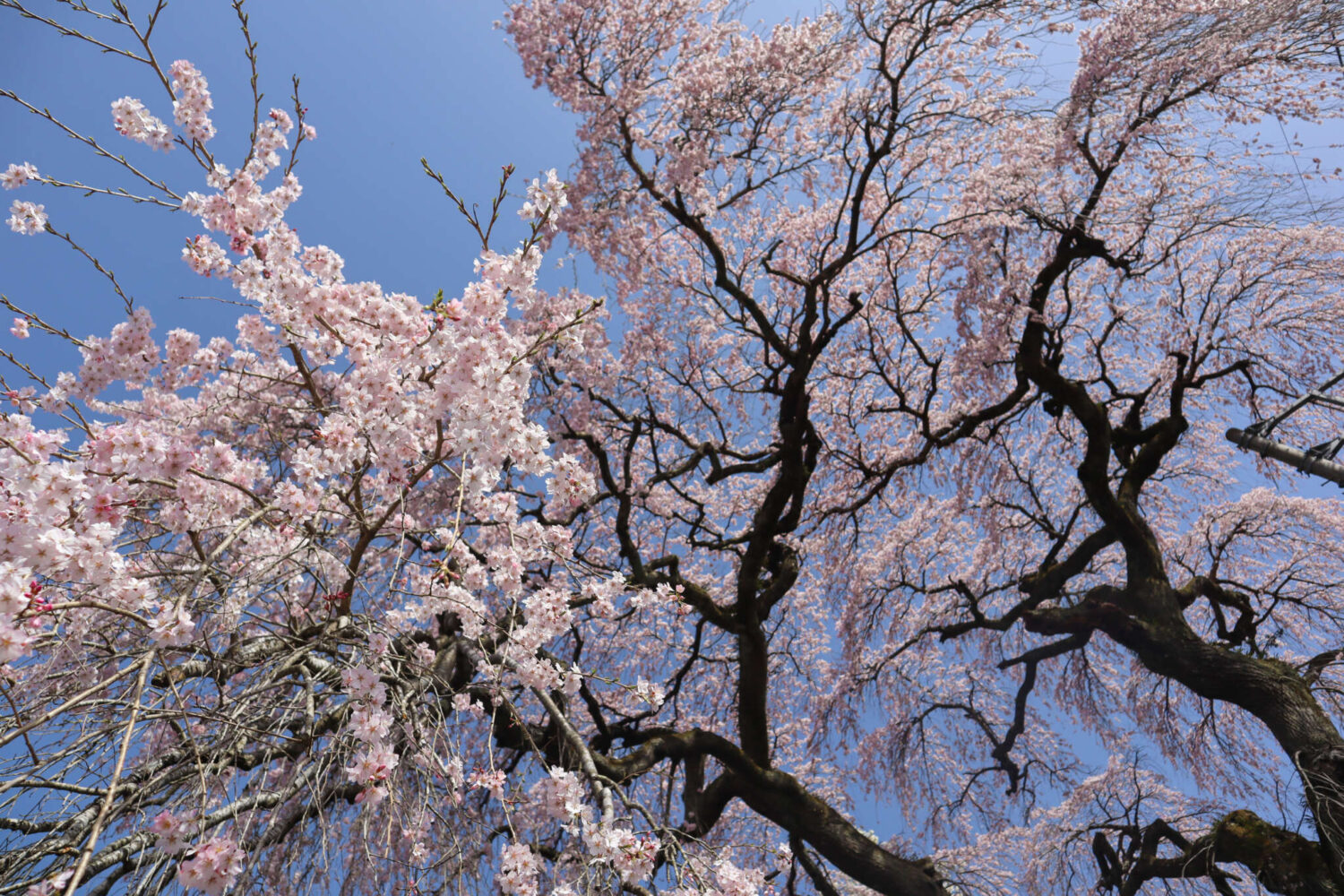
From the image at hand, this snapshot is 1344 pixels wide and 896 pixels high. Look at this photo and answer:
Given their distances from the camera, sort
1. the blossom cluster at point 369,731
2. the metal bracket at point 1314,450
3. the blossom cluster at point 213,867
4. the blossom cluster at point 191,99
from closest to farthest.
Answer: the blossom cluster at point 213,867 → the blossom cluster at point 369,731 → the blossom cluster at point 191,99 → the metal bracket at point 1314,450

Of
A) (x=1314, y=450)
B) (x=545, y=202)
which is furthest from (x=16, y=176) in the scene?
(x=1314, y=450)

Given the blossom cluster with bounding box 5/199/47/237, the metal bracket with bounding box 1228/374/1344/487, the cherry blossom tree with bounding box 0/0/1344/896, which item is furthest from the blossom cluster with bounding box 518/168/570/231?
the metal bracket with bounding box 1228/374/1344/487

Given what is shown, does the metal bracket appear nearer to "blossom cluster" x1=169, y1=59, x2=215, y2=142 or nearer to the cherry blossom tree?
the cherry blossom tree

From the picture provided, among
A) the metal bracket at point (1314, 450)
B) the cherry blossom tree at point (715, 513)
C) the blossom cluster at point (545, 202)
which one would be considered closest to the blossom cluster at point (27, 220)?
the cherry blossom tree at point (715, 513)

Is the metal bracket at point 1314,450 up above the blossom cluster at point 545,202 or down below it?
above

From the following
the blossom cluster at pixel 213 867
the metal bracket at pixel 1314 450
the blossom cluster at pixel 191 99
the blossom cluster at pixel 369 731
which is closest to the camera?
the blossom cluster at pixel 213 867

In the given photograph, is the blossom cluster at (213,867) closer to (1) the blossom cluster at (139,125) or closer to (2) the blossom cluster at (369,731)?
(2) the blossom cluster at (369,731)

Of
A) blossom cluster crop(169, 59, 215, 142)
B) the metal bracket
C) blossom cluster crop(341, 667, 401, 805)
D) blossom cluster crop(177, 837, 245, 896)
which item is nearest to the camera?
blossom cluster crop(177, 837, 245, 896)

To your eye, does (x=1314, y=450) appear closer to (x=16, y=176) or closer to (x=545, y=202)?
(x=545, y=202)

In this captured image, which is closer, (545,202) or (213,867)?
(213,867)

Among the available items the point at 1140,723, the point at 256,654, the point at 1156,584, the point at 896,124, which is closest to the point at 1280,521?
the point at 1140,723

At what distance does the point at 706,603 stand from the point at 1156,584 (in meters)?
3.37

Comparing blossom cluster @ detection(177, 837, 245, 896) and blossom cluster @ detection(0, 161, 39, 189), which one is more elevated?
blossom cluster @ detection(0, 161, 39, 189)

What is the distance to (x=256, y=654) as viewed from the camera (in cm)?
260
